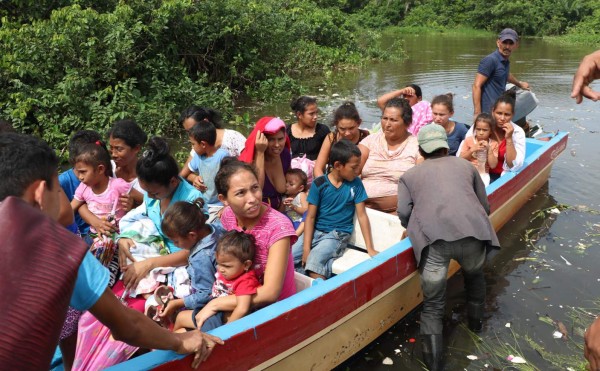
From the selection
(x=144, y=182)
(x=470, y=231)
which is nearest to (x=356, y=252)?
(x=470, y=231)

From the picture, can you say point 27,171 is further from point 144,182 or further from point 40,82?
point 40,82

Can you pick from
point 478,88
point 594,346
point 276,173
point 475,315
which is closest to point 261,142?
point 276,173

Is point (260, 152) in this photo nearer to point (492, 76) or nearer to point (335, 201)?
point (335, 201)

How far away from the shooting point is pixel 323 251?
13.1 ft

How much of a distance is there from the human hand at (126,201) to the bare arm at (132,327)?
1922mm

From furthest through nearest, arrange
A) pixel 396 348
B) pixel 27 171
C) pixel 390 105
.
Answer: pixel 390 105, pixel 396 348, pixel 27 171

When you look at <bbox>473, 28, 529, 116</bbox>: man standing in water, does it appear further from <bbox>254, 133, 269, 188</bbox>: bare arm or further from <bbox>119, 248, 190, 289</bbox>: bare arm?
<bbox>119, 248, 190, 289</bbox>: bare arm

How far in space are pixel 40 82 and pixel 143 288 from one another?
6153 mm

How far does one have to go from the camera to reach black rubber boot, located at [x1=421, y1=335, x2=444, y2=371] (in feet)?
11.9

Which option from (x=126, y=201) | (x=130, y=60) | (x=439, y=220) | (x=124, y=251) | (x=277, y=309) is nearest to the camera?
(x=277, y=309)

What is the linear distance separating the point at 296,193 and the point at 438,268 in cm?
167

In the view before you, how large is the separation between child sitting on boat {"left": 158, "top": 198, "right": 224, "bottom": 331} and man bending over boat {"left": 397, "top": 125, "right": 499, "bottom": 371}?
146cm

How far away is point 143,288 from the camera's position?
304 centimetres

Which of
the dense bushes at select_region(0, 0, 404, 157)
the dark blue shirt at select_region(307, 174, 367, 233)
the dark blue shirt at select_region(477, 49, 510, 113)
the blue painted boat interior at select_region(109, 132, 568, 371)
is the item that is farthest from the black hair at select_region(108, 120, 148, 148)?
the dark blue shirt at select_region(477, 49, 510, 113)
